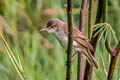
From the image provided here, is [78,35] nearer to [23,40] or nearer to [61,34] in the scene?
[61,34]

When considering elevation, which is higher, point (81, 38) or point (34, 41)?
point (81, 38)

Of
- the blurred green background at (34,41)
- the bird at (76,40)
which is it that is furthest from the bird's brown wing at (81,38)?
the blurred green background at (34,41)

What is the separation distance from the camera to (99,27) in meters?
1.75

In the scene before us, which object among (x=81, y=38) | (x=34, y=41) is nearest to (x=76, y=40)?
(x=81, y=38)

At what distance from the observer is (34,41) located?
4004 mm

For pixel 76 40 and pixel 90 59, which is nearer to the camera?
pixel 90 59

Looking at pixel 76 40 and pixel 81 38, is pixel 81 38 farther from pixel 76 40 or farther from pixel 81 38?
pixel 76 40

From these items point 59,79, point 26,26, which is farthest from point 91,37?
point 26,26

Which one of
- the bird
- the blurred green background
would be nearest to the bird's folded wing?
the bird

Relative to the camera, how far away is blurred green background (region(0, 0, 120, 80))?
3285 mm

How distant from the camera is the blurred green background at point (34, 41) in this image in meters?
3.29

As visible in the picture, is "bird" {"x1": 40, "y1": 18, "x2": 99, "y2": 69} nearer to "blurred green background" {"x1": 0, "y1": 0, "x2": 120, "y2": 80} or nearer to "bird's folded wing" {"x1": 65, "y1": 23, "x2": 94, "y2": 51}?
"bird's folded wing" {"x1": 65, "y1": 23, "x2": 94, "y2": 51}

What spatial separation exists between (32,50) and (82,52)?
1.62m

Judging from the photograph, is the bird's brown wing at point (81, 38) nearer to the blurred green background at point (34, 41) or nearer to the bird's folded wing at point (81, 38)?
the bird's folded wing at point (81, 38)
